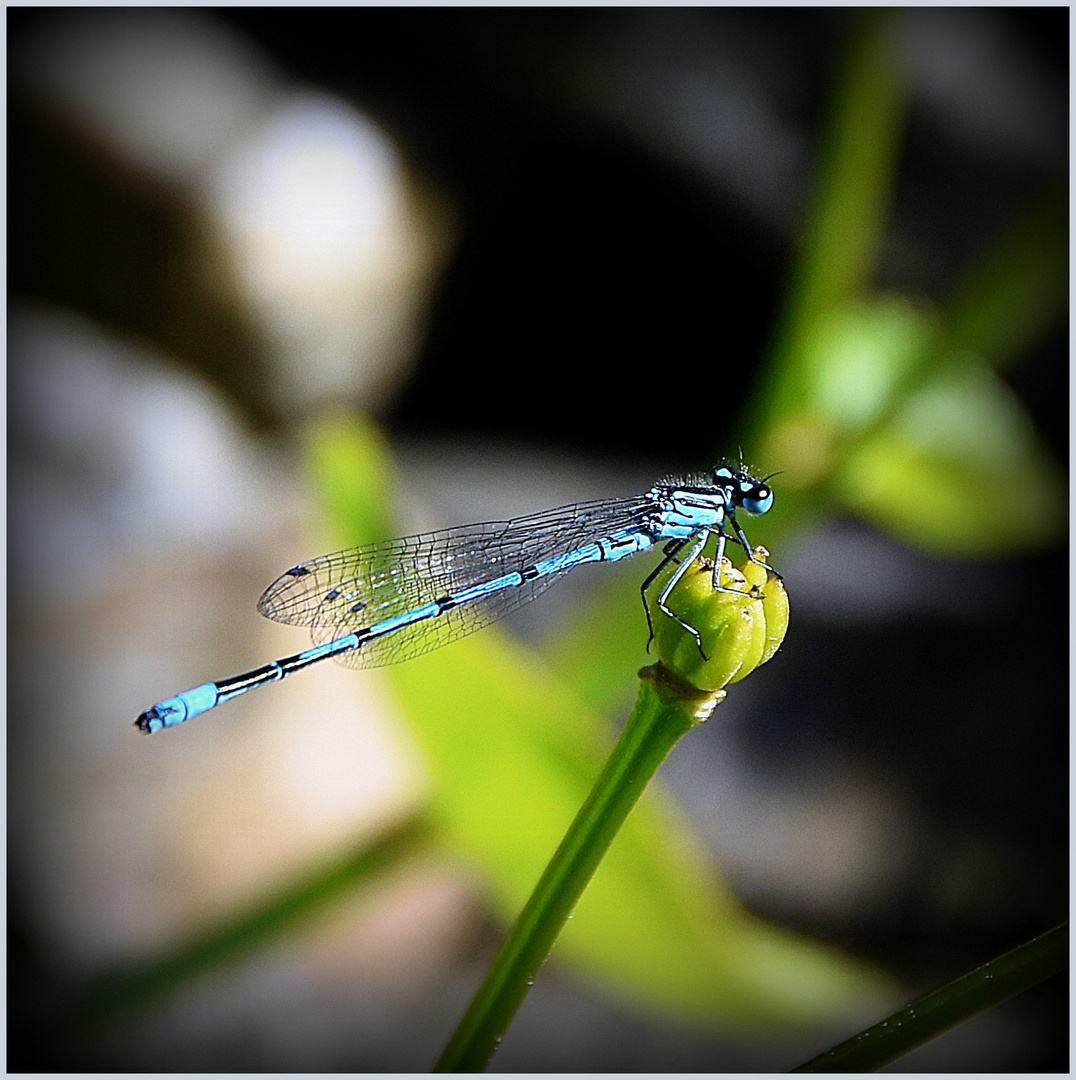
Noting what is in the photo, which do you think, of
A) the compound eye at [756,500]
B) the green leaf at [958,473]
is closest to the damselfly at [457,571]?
the compound eye at [756,500]

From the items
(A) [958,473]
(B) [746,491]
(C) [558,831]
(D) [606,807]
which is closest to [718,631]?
(D) [606,807]

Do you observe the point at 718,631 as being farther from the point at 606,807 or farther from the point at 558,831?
the point at 558,831

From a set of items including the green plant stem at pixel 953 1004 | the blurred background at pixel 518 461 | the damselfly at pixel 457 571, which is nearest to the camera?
the green plant stem at pixel 953 1004

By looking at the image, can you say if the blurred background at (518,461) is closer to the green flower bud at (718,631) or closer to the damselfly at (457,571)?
the damselfly at (457,571)

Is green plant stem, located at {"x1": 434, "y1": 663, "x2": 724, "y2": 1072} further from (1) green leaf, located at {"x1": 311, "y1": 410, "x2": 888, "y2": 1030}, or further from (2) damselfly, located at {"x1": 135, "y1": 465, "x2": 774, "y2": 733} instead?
(2) damselfly, located at {"x1": 135, "y1": 465, "x2": 774, "y2": 733}

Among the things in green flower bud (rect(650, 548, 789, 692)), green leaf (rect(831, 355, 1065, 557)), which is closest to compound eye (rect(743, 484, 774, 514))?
green leaf (rect(831, 355, 1065, 557))

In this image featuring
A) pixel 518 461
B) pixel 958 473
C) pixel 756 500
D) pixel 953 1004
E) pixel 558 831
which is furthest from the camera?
pixel 518 461
